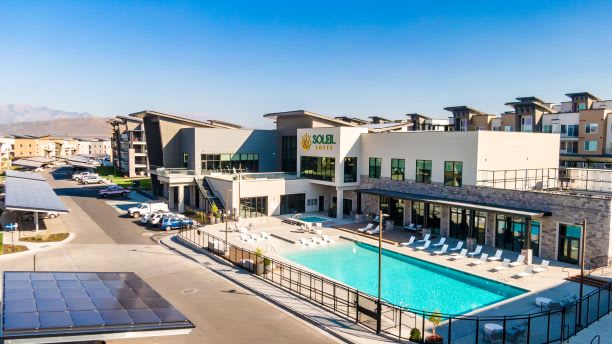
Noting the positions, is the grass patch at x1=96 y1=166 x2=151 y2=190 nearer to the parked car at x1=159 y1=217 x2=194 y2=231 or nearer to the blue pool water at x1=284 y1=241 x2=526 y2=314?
the parked car at x1=159 y1=217 x2=194 y2=231

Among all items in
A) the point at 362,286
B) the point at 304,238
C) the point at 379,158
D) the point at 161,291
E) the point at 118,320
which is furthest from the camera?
the point at 379,158

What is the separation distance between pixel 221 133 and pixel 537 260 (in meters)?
34.3

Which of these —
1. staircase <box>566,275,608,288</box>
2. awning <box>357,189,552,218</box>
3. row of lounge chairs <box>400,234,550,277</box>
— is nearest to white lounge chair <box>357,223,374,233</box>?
awning <box>357,189,552,218</box>

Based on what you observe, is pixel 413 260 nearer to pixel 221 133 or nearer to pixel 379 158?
pixel 379 158

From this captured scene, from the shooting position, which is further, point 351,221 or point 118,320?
point 351,221

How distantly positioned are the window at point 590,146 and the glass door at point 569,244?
1293 inches

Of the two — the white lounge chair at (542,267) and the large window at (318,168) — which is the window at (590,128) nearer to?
the large window at (318,168)

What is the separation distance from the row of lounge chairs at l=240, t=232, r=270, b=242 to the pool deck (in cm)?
41

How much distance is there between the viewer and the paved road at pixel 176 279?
→ 17000mm

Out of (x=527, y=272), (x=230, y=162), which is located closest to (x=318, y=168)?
(x=230, y=162)

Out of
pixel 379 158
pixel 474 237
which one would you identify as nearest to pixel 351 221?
pixel 379 158

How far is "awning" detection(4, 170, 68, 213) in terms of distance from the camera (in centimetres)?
3275

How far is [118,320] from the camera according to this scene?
11594mm

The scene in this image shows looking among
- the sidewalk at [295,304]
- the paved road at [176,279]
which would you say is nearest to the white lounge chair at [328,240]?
the sidewalk at [295,304]
